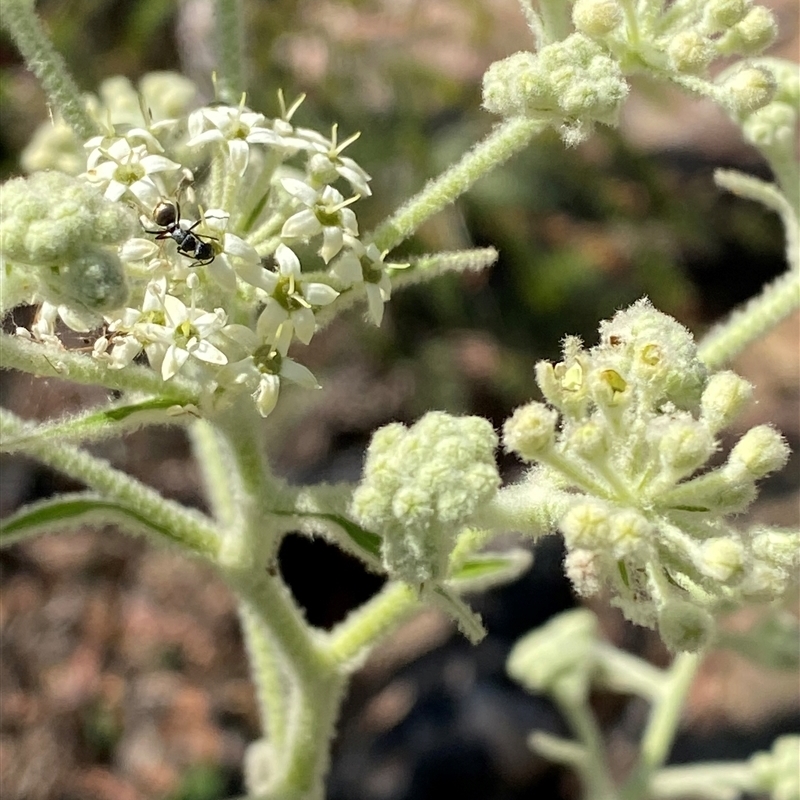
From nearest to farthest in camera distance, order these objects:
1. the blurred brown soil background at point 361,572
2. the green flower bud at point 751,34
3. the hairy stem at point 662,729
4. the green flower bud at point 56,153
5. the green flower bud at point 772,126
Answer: the green flower bud at point 751,34, the green flower bud at point 772,126, the green flower bud at point 56,153, the hairy stem at point 662,729, the blurred brown soil background at point 361,572

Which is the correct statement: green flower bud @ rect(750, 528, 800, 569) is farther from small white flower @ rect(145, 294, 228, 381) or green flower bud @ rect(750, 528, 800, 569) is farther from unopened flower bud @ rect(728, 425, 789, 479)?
small white flower @ rect(145, 294, 228, 381)

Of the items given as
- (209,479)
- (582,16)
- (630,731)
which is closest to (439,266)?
(582,16)

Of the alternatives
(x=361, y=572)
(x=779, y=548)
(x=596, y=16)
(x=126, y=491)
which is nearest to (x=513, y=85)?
(x=596, y=16)

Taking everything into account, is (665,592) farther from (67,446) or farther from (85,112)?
(85,112)

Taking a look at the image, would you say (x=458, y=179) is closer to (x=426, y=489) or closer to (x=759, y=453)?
(x=426, y=489)

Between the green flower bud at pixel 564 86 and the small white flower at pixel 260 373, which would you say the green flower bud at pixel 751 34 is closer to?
the green flower bud at pixel 564 86

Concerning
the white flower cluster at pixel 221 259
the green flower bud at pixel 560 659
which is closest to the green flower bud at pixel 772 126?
the white flower cluster at pixel 221 259
